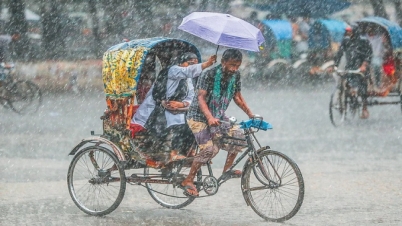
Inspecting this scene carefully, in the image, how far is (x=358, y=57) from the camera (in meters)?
16.0

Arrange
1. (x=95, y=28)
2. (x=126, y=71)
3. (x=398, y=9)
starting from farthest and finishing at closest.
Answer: (x=398, y=9), (x=95, y=28), (x=126, y=71)

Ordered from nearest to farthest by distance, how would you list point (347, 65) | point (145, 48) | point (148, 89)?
point (145, 48), point (148, 89), point (347, 65)

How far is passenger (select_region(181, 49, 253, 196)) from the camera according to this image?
742cm

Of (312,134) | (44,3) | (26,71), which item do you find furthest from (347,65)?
(44,3)

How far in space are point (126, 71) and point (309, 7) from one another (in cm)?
2152

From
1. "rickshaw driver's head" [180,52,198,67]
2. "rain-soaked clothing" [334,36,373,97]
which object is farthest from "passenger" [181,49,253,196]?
"rain-soaked clothing" [334,36,373,97]

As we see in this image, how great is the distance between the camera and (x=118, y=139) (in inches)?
319

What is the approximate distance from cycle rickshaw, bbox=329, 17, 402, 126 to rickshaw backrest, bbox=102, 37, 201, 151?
7.40m

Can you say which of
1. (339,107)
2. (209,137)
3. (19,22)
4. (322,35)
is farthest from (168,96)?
(322,35)

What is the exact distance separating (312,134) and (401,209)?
6.29 metres

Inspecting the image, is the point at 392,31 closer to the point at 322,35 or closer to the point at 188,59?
the point at 188,59

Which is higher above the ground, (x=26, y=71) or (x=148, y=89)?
(x=148, y=89)

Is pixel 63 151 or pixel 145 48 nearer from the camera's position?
pixel 145 48

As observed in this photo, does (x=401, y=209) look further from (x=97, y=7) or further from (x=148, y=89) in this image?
(x=97, y=7)
